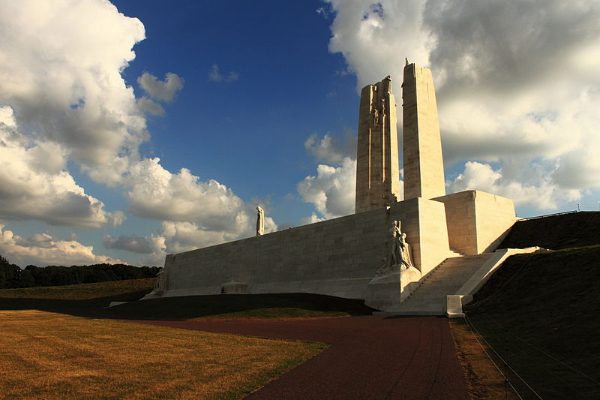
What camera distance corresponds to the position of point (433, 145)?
39.8 metres

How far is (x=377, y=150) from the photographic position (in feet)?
155

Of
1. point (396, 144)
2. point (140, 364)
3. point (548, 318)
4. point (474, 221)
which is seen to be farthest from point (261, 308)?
point (396, 144)

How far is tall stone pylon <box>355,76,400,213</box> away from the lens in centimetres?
4600

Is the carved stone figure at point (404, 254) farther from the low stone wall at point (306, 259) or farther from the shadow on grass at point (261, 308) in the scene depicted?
the shadow on grass at point (261, 308)

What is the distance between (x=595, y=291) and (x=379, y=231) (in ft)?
58.5

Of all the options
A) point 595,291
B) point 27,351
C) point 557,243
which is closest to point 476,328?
point 595,291

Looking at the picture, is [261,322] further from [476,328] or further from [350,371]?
[350,371]

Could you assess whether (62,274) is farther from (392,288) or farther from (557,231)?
(557,231)

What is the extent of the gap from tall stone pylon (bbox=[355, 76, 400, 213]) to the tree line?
7558cm

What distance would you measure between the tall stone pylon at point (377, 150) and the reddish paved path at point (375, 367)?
29.2 meters

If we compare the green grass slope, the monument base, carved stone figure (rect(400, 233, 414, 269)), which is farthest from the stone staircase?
the green grass slope

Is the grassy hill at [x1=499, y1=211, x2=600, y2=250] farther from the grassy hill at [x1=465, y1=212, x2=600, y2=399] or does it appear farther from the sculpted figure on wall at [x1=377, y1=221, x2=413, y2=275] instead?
the sculpted figure on wall at [x1=377, y1=221, x2=413, y2=275]

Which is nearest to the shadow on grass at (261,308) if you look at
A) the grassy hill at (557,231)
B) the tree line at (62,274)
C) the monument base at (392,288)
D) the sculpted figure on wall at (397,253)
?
the monument base at (392,288)

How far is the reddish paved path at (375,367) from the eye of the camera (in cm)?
802
